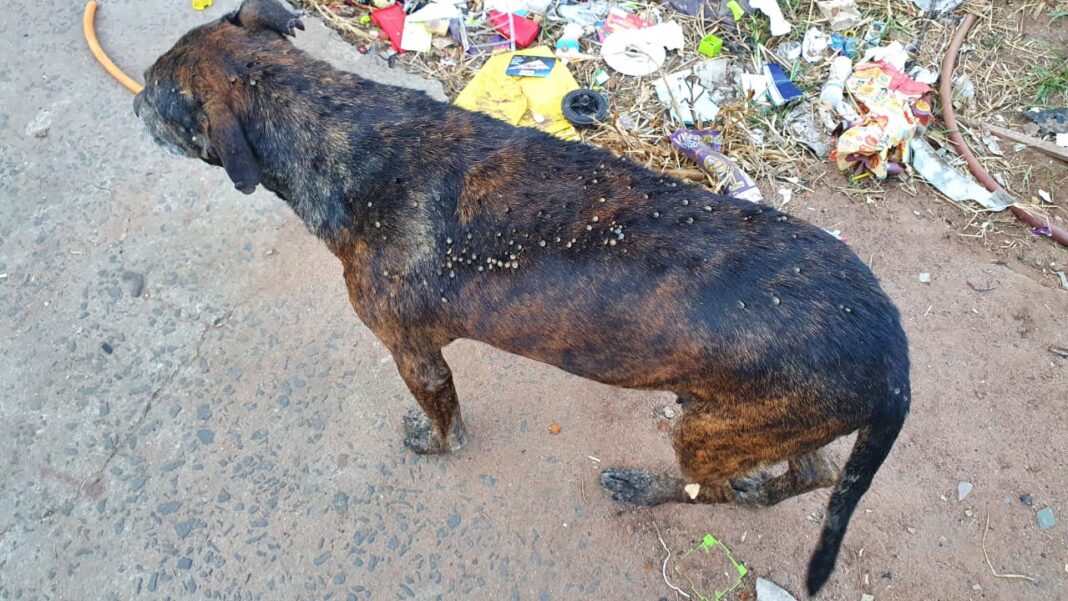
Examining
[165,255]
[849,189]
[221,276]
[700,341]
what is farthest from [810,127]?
[165,255]

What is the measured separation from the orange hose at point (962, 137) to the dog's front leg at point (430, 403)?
3.83 metres

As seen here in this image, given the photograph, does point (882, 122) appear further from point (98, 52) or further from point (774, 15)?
point (98, 52)

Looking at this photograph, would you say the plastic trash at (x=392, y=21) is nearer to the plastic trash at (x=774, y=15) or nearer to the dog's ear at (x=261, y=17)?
the dog's ear at (x=261, y=17)

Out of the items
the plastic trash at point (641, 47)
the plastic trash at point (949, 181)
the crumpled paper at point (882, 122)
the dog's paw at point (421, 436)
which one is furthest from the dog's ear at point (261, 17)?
the plastic trash at point (949, 181)

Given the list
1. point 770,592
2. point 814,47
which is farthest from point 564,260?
point 814,47

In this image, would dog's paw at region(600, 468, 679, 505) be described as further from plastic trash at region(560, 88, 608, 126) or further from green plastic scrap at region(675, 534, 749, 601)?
plastic trash at region(560, 88, 608, 126)

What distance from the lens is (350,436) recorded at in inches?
140

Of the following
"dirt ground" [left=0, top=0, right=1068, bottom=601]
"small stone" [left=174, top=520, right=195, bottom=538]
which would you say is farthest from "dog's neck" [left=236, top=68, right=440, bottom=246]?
"small stone" [left=174, top=520, right=195, bottom=538]

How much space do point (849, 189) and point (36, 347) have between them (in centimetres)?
514

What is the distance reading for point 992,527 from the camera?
3.27 metres

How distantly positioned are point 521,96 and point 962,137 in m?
3.13

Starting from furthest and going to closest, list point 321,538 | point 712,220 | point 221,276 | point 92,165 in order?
point 92,165 < point 221,276 < point 321,538 < point 712,220

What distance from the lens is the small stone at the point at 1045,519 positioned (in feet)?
10.7

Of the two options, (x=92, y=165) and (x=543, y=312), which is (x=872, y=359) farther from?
(x=92, y=165)
